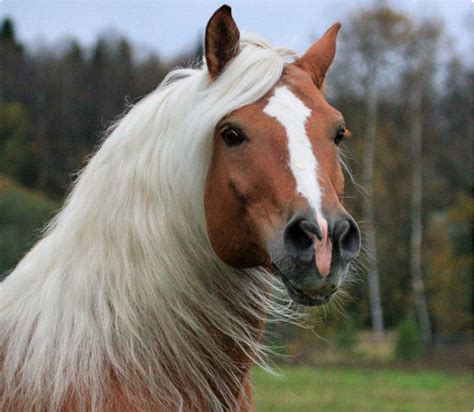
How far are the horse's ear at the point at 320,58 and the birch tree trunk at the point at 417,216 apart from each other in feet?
94.9

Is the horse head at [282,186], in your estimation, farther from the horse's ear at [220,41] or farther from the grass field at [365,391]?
the grass field at [365,391]

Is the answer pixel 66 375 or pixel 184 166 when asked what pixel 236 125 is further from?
pixel 66 375

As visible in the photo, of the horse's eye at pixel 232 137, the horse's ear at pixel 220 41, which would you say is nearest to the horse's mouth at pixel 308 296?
the horse's eye at pixel 232 137

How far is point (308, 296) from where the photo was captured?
2.94m

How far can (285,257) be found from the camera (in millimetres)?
2928

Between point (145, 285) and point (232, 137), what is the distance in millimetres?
697

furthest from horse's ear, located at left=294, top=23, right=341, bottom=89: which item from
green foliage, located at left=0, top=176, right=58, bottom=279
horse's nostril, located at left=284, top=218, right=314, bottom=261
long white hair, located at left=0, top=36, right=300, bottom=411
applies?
green foliage, located at left=0, top=176, right=58, bottom=279

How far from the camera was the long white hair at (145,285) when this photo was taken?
314 cm

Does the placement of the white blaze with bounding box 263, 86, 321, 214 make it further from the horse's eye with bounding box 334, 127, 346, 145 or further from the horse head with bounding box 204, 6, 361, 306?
the horse's eye with bounding box 334, 127, 346, 145

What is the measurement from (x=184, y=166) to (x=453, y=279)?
2880 centimetres

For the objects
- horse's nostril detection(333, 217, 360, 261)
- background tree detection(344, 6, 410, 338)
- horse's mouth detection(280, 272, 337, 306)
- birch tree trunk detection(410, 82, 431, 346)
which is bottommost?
birch tree trunk detection(410, 82, 431, 346)

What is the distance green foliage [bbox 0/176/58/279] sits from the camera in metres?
22.3

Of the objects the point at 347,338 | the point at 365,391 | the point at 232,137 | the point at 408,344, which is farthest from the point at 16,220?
the point at 232,137

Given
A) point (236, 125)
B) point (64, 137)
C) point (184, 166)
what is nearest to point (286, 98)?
point (236, 125)
